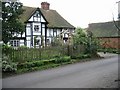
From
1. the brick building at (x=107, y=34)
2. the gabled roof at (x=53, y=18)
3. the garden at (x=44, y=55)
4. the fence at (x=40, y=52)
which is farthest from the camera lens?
the brick building at (x=107, y=34)

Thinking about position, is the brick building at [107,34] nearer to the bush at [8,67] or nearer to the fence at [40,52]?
the fence at [40,52]

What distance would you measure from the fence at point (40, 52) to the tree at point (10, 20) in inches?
176

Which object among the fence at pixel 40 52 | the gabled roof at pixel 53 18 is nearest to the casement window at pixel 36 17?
the gabled roof at pixel 53 18

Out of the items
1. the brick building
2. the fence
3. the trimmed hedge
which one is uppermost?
the brick building

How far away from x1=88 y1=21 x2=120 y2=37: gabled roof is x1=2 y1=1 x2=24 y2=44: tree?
24.9 meters

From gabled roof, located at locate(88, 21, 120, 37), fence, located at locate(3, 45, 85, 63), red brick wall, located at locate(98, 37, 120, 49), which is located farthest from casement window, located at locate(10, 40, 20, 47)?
gabled roof, located at locate(88, 21, 120, 37)

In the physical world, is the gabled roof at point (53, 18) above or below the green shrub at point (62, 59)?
above

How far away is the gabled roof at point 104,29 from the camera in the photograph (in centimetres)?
4496

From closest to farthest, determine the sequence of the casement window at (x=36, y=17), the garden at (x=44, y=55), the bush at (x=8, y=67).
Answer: the bush at (x=8, y=67) → the garden at (x=44, y=55) → the casement window at (x=36, y=17)

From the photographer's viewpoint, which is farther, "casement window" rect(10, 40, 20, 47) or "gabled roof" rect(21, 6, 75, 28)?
"gabled roof" rect(21, 6, 75, 28)

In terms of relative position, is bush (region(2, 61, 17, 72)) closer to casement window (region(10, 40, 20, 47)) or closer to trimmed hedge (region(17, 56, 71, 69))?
trimmed hedge (region(17, 56, 71, 69))

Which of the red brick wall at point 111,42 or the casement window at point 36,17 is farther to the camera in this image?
the red brick wall at point 111,42

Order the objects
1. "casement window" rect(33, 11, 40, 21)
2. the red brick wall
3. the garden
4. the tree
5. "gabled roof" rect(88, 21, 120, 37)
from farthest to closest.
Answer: "gabled roof" rect(88, 21, 120, 37) < the red brick wall < "casement window" rect(33, 11, 40, 21) < the tree < the garden

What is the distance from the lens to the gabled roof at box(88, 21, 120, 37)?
45.0 meters
